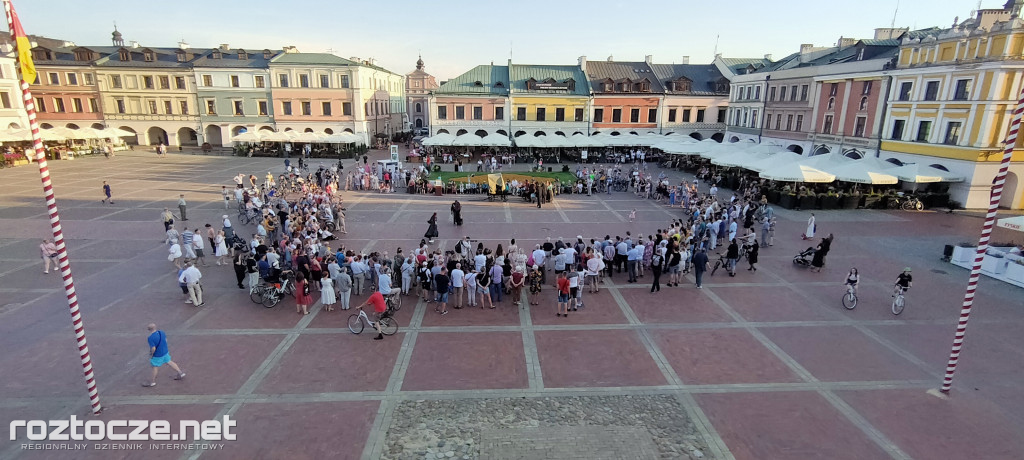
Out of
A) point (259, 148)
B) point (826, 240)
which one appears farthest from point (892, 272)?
Answer: point (259, 148)

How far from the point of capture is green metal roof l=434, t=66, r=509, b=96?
50344mm

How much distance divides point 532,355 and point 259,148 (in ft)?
159

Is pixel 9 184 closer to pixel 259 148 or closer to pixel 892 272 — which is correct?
pixel 259 148

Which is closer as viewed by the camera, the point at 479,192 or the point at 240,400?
the point at 240,400

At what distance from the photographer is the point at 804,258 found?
17.6 m

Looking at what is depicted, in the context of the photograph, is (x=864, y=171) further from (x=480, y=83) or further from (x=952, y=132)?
(x=480, y=83)

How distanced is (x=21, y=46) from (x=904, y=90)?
40.6 metres

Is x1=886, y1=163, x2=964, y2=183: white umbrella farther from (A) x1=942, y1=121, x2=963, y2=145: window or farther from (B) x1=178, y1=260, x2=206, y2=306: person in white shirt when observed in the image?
(B) x1=178, y1=260, x2=206, y2=306: person in white shirt

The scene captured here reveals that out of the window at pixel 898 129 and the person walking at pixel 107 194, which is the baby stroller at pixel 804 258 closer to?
the window at pixel 898 129

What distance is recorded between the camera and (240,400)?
9.28 meters

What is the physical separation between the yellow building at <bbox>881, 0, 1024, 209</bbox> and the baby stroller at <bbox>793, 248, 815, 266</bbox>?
1758cm

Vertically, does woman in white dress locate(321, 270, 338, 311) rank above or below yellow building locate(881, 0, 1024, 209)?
below

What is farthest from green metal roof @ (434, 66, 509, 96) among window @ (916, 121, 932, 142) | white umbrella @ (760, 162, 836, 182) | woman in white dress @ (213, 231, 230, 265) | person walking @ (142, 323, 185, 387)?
person walking @ (142, 323, 185, 387)

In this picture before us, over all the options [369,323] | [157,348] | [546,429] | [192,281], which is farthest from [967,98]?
[157,348]
